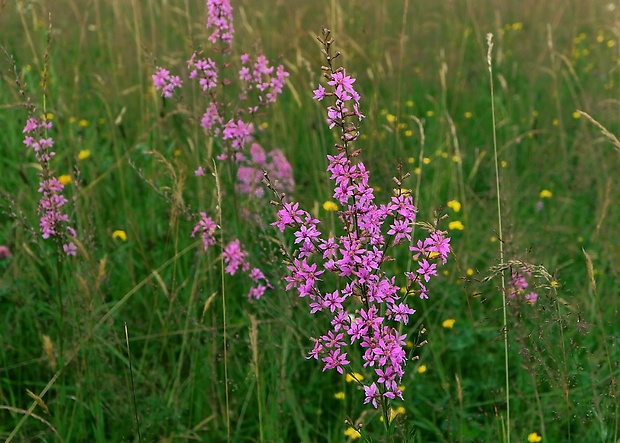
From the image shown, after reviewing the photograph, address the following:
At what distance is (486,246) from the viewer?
2.83 meters

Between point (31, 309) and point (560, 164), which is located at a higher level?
point (560, 164)

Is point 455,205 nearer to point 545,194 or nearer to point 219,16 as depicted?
point 545,194

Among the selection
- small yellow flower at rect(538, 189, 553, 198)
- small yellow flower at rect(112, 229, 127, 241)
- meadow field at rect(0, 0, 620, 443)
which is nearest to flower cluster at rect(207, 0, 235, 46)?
meadow field at rect(0, 0, 620, 443)

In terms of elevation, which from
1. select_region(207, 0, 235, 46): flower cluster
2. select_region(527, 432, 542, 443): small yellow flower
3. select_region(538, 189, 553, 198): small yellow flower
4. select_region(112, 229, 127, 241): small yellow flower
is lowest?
select_region(527, 432, 542, 443): small yellow flower

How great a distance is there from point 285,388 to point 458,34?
3708 mm

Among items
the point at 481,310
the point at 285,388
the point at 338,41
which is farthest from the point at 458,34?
the point at 285,388

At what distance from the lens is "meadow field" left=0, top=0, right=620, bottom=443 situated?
135 cm

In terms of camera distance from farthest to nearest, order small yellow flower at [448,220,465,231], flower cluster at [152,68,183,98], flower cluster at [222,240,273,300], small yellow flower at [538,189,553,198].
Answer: small yellow flower at [538,189,553,198] → small yellow flower at [448,220,465,231] → flower cluster at [152,68,183,98] → flower cluster at [222,240,273,300]

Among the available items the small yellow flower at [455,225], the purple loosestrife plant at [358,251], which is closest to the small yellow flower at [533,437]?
the purple loosestrife plant at [358,251]

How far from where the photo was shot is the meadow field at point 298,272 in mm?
1347

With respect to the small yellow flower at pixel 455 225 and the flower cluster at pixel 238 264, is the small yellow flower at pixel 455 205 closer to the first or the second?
the small yellow flower at pixel 455 225

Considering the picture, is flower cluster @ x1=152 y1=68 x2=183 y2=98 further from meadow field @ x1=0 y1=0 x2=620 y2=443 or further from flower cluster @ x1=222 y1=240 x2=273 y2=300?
flower cluster @ x1=222 y1=240 x2=273 y2=300

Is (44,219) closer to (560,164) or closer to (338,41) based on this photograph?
(338,41)

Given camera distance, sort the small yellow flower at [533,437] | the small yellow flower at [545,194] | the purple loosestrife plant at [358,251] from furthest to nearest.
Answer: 1. the small yellow flower at [545,194]
2. the small yellow flower at [533,437]
3. the purple loosestrife plant at [358,251]
